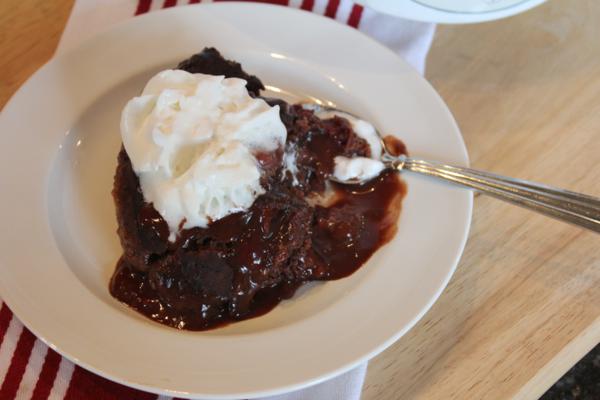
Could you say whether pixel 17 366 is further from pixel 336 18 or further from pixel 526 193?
pixel 336 18

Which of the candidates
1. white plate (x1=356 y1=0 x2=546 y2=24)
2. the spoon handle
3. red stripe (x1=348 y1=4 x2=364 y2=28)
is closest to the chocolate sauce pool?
the spoon handle

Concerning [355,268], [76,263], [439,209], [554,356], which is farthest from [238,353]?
[554,356]

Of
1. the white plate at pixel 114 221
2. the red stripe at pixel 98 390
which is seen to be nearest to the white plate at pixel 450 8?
the white plate at pixel 114 221

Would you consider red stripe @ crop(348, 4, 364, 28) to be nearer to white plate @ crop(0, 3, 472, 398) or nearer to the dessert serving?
white plate @ crop(0, 3, 472, 398)

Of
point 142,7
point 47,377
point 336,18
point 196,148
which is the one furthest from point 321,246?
point 142,7

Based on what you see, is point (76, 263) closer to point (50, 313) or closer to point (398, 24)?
point (50, 313)

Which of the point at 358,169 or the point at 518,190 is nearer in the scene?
the point at 518,190
